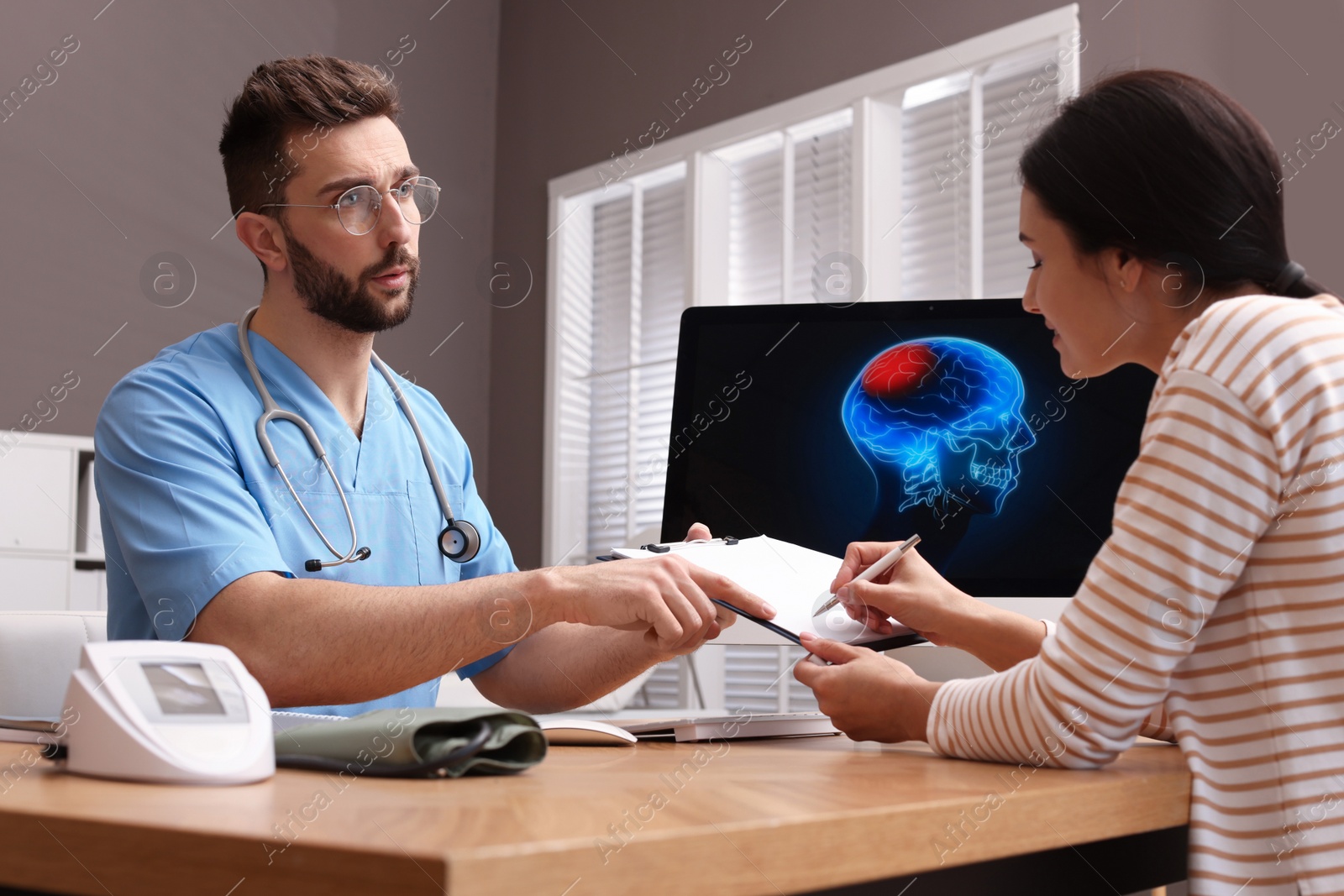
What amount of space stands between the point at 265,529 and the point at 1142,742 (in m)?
0.92

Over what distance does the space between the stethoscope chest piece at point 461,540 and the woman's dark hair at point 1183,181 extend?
863 mm

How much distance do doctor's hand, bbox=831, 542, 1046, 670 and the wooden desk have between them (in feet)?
1.05

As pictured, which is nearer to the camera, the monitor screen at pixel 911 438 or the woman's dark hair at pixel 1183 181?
the woman's dark hair at pixel 1183 181

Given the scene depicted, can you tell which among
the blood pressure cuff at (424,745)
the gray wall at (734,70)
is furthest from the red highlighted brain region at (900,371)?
the gray wall at (734,70)

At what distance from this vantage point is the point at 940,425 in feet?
4.76

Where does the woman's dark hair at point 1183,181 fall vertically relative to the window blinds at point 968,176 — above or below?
below

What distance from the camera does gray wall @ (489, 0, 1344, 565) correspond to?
2.56 meters

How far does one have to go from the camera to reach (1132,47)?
10.00ft

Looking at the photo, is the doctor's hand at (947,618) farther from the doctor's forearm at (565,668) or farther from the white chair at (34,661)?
the white chair at (34,661)

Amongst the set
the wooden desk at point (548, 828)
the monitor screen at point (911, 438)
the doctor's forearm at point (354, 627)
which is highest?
the monitor screen at point (911, 438)

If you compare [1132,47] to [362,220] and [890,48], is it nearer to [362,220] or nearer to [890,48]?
[890,48]

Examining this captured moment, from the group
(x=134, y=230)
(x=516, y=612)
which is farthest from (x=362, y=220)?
(x=134, y=230)

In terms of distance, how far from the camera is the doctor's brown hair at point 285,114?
1.59 metres

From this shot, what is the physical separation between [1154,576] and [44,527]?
335 centimetres
